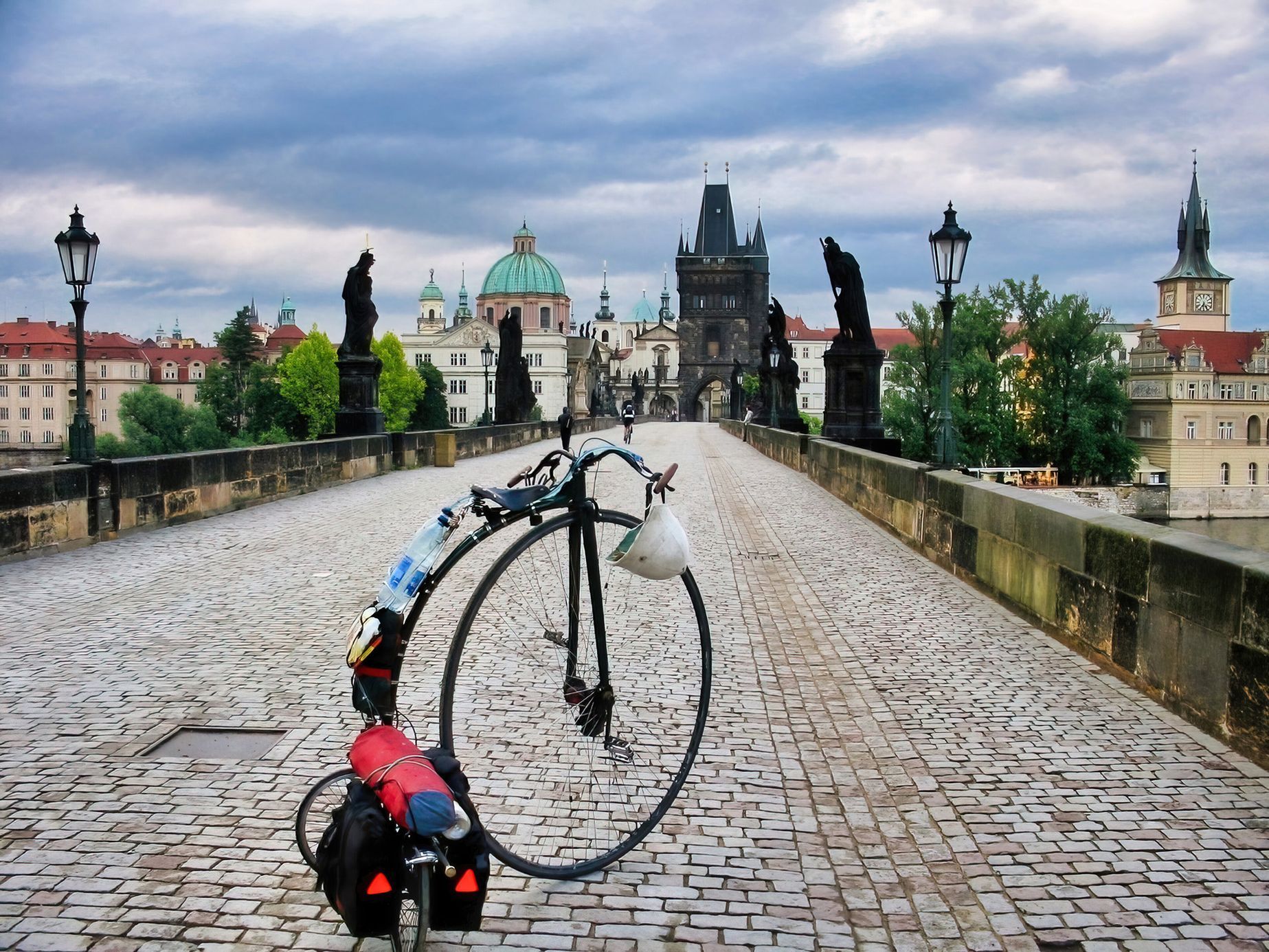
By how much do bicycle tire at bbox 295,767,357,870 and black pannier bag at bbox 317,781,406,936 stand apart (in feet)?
0.57

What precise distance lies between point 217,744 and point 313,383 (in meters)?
92.2

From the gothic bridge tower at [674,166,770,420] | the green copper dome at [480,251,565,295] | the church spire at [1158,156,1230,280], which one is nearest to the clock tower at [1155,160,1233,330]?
the church spire at [1158,156,1230,280]

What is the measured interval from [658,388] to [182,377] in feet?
193

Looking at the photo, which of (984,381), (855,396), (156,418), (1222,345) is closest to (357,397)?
(855,396)

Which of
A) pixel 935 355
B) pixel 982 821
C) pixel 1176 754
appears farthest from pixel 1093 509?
pixel 935 355

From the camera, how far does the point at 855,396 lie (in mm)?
24109

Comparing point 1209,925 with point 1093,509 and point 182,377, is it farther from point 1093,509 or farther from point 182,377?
point 182,377

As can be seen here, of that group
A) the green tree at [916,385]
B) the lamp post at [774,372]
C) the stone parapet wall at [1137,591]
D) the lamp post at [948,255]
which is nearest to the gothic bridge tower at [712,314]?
the green tree at [916,385]

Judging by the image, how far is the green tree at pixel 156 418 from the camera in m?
98.0

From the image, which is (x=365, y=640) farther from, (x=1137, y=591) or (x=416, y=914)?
(x=1137, y=591)

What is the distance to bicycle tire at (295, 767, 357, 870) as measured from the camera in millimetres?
3133

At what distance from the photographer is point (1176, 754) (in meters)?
4.84

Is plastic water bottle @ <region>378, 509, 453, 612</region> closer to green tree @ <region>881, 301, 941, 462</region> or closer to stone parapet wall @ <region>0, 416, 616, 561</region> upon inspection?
stone parapet wall @ <region>0, 416, 616, 561</region>

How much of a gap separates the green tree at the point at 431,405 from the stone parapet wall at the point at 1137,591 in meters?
106
